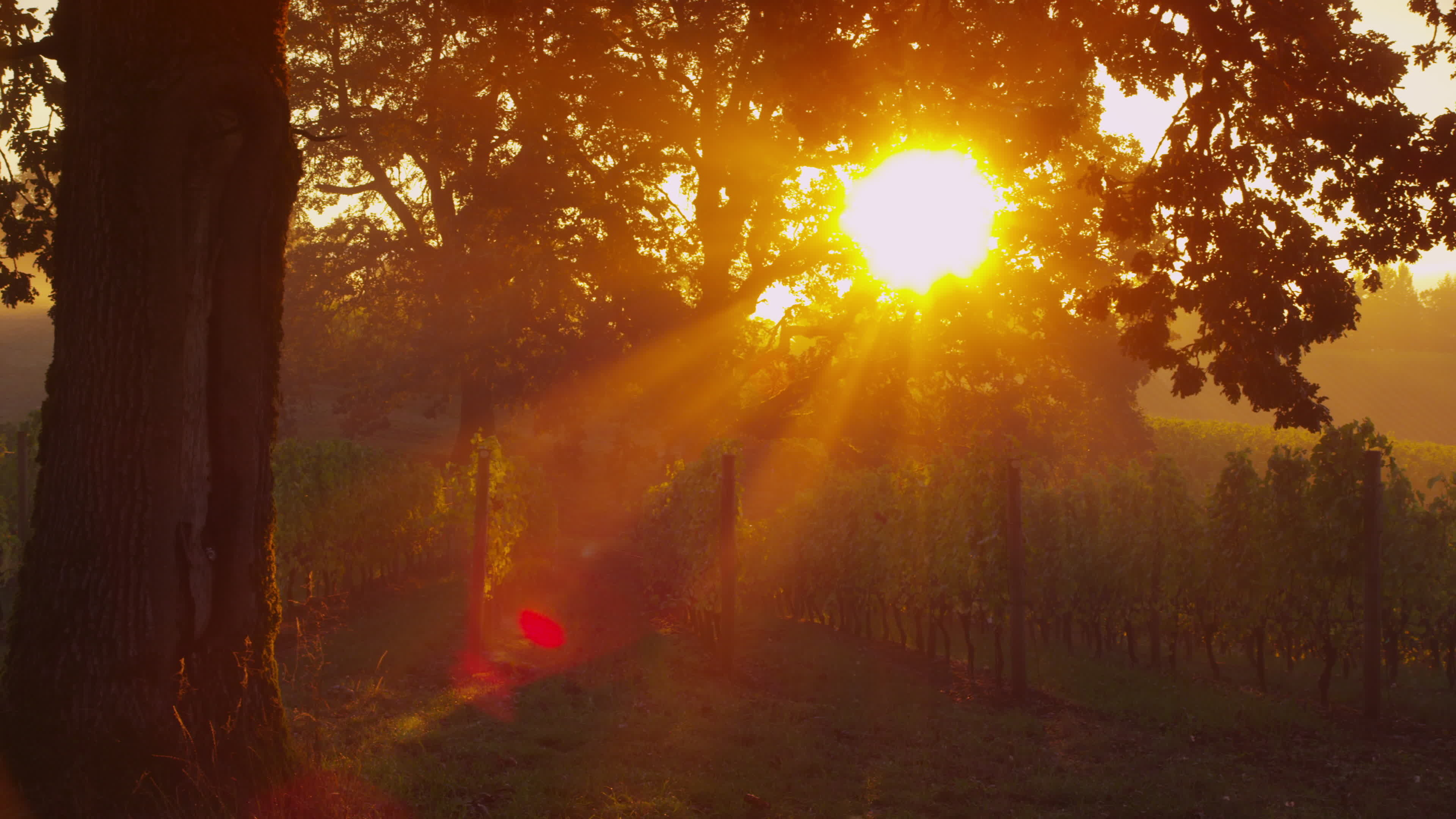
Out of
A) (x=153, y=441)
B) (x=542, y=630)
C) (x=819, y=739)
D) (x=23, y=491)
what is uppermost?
(x=153, y=441)

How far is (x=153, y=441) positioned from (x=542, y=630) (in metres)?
10.2

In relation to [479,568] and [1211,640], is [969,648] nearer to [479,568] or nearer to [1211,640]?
[1211,640]

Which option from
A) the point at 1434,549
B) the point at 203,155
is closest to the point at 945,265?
the point at 1434,549

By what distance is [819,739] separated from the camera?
9.34 metres

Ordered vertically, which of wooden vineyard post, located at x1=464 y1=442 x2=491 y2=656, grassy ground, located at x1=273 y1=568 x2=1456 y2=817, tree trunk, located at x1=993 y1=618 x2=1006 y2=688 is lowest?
A: grassy ground, located at x1=273 y1=568 x2=1456 y2=817

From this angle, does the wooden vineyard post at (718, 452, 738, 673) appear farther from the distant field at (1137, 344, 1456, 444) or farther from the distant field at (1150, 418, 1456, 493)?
the distant field at (1137, 344, 1456, 444)

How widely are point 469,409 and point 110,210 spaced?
27218 millimetres

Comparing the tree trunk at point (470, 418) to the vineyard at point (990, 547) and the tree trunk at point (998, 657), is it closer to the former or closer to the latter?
the vineyard at point (990, 547)

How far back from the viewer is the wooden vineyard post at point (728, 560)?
478 inches

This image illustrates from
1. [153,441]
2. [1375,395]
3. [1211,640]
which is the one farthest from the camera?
[1375,395]

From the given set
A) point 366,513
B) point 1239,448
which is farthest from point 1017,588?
point 1239,448

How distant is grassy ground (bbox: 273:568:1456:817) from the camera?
710 centimetres

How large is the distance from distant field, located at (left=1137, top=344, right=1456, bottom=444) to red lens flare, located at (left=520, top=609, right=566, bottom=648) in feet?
279

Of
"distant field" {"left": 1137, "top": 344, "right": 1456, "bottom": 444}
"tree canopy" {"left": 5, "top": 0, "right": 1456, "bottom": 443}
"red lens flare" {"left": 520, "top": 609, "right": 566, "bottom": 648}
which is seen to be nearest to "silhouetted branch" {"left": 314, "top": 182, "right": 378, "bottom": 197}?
"tree canopy" {"left": 5, "top": 0, "right": 1456, "bottom": 443}
